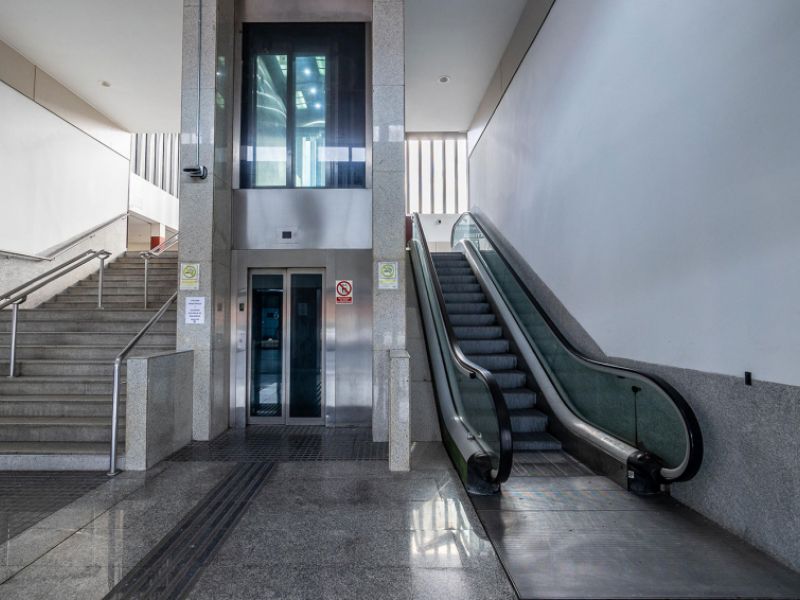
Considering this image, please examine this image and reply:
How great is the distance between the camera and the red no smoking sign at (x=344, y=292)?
5.87 meters

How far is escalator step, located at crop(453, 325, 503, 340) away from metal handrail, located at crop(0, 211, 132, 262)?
24.1 feet

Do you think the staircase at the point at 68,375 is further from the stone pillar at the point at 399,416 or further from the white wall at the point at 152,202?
the white wall at the point at 152,202

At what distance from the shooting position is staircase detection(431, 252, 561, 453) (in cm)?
488

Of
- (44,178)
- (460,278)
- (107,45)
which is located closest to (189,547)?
(460,278)

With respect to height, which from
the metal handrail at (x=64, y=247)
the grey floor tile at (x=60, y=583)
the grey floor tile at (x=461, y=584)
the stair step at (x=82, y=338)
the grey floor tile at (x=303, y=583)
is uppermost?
the metal handrail at (x=64, y=247)

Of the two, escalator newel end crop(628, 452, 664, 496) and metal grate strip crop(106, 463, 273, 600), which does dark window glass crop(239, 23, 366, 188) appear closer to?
metal grate strip crop(106, 463, 273, 600)

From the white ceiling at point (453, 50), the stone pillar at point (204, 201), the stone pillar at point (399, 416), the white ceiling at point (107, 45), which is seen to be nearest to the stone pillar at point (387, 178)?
the stone pillar at point (399, 416)

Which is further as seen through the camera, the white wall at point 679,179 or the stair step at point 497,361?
the stair step at point 497,361

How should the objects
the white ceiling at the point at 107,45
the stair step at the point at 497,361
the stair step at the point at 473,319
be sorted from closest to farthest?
the stair step at the point at 497,361 < the white ceiling at the point at 107,45 < the stair step at the point at 473,319

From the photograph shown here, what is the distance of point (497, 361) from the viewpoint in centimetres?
584

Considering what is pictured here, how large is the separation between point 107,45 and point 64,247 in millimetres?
3754

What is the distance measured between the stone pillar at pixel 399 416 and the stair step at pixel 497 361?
191 cm

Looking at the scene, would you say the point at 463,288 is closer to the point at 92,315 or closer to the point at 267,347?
the point at 267,347

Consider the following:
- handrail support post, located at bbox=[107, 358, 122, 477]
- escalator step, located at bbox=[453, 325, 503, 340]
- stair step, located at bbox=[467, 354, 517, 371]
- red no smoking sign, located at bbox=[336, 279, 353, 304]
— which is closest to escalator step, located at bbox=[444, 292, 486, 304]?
escalator step, located at bbox=[453, 325, 503, 340]
